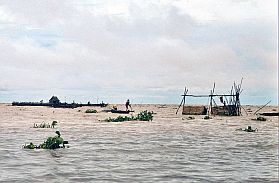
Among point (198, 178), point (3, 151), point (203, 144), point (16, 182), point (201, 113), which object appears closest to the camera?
point (16, 182)

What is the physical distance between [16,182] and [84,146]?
30.9ft

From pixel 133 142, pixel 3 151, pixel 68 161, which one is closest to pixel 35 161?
pixel 68 161

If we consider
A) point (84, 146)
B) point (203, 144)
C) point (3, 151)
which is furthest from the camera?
point (203, 144)

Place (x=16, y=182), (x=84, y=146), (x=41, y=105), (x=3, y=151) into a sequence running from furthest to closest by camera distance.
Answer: (x=41, y=105), (x=84, y=146), (x=3, y=151), (x=16, y=182)

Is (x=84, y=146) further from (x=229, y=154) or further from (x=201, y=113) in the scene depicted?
(x=201, y=113)

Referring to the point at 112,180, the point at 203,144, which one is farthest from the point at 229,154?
the point at 112,180

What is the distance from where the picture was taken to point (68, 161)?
1683 centimetres

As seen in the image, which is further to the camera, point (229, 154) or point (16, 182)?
point (229, 154)

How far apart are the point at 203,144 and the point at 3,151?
10960 millimetres

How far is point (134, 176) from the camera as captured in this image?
45.9 feet

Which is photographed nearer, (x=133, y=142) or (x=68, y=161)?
(x=68, y=161)

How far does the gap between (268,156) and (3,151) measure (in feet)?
40.0

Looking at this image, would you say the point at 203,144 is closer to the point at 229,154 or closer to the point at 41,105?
the point at 229,154

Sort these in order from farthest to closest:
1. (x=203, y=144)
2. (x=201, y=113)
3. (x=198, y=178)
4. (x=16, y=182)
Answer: (x=201, y=113)
(x=203, y=144)
(x=198, y=178)
(x=16, y=182)
